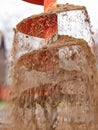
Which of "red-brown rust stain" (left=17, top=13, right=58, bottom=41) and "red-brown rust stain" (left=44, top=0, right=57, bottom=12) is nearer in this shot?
"red-brown rust stain" (left=17, top=13, right=58, bottom=41)

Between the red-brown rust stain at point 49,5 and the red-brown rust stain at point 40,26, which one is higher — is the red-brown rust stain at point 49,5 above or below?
above

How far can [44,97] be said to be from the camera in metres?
5.45

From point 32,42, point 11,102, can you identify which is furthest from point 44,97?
point 32,42

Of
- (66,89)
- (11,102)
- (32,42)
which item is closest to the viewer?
(66,89)

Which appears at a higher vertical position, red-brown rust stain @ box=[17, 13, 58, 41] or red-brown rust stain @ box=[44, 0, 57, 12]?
red-brown rust stain @ box=[44, 0, 57, 12]

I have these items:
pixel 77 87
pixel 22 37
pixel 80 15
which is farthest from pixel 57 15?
pixel 77 87

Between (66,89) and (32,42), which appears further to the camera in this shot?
(32,42)

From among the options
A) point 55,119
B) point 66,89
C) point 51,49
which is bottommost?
point 55,119

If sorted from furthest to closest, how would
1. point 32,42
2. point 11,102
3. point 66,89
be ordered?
point 32,42 → point 11,102 → point 66,89

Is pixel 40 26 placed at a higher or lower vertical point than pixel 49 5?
lower

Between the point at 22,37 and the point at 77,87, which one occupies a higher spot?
the point at 22,37

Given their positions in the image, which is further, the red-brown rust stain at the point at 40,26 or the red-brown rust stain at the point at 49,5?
the red-brown rust stain at the point at 49,5

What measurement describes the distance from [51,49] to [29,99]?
2.48 ft

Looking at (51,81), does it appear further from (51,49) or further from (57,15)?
(57,15)
